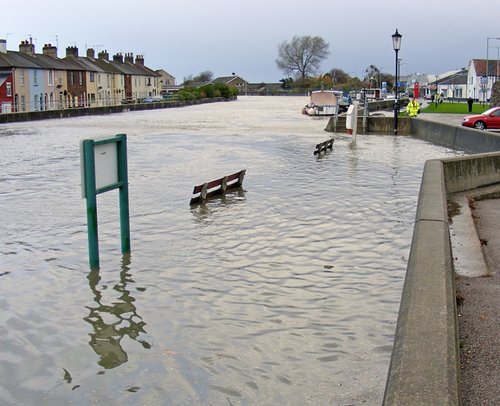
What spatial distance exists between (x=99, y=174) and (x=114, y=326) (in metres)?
2.38

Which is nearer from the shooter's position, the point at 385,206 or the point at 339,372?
the point at 339,372

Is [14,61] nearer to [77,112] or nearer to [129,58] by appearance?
[77,112]

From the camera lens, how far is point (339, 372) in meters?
6.25

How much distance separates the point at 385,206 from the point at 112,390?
30.6ft

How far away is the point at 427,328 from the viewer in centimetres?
468

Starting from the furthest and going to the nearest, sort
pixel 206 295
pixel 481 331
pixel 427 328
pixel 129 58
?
pixel 129 58
pixel 206 295
pixel 481 331
pixel 427 328

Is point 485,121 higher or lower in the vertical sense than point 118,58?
lower

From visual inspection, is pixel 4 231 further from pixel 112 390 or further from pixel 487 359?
pixel 487 359

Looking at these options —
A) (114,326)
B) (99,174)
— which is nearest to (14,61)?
(99,174)

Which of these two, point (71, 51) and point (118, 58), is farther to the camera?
point (118, 58)

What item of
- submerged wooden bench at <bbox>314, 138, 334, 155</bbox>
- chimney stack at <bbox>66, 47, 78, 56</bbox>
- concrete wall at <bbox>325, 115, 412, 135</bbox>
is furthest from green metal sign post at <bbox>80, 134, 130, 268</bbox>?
chimney stack at <bbox>66, 47, 78, 56</bbox>

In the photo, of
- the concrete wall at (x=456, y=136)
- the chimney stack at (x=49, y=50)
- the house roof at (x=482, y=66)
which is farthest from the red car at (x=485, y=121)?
the house roof at (x=482, y=66)

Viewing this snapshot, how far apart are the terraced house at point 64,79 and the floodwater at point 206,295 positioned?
4912 cm

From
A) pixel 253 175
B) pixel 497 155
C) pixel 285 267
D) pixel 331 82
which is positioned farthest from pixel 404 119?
pixel 331 82
